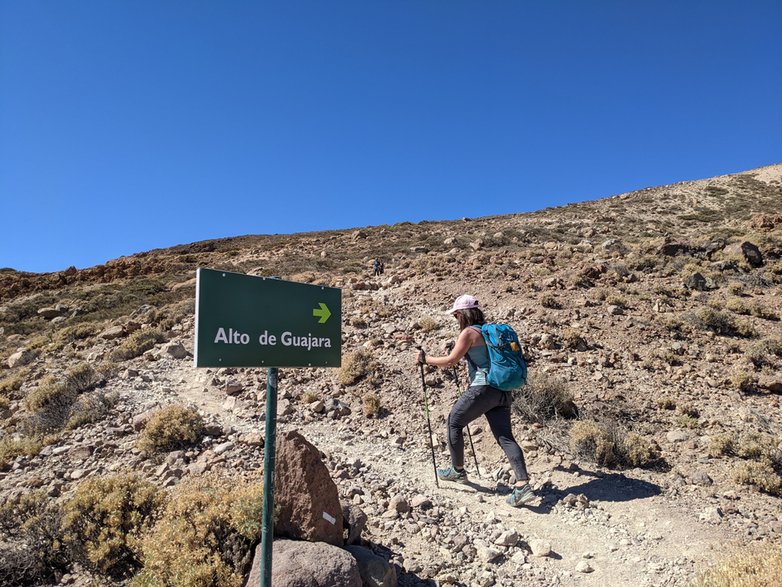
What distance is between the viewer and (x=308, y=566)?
3293 millimetres

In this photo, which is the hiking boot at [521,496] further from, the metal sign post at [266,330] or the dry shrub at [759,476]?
the metal sign post at [266,330]

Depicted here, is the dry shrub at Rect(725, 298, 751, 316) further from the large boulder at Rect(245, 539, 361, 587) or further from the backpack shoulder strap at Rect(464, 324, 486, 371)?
the large boulder at Rect(245, 539, 361, 587)

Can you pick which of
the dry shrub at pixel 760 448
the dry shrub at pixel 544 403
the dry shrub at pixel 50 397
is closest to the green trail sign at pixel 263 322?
the dry shrub at pixel 544 403

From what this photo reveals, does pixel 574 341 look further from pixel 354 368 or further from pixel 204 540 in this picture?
pixel 204 540

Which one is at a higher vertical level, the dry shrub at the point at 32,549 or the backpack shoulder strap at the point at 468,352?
the backpack shoulder strap at the point at 468,352

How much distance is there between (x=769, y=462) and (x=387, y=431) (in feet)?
15.9

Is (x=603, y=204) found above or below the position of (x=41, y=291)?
above

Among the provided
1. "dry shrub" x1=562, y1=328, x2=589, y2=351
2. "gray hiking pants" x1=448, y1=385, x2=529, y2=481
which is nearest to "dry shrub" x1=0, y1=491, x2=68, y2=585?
"gray hiking pants" x1=448, y1=385, x2=529, y2=481

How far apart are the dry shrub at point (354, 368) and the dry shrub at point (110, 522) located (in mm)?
4549

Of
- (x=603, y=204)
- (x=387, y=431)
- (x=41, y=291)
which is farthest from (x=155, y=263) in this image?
(x=603, y=204)

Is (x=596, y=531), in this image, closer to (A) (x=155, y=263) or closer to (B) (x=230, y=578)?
(B) (x=230, y=578)

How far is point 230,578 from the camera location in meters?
3.33

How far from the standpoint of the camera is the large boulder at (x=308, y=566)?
10.5 feet

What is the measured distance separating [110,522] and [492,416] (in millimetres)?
3876
